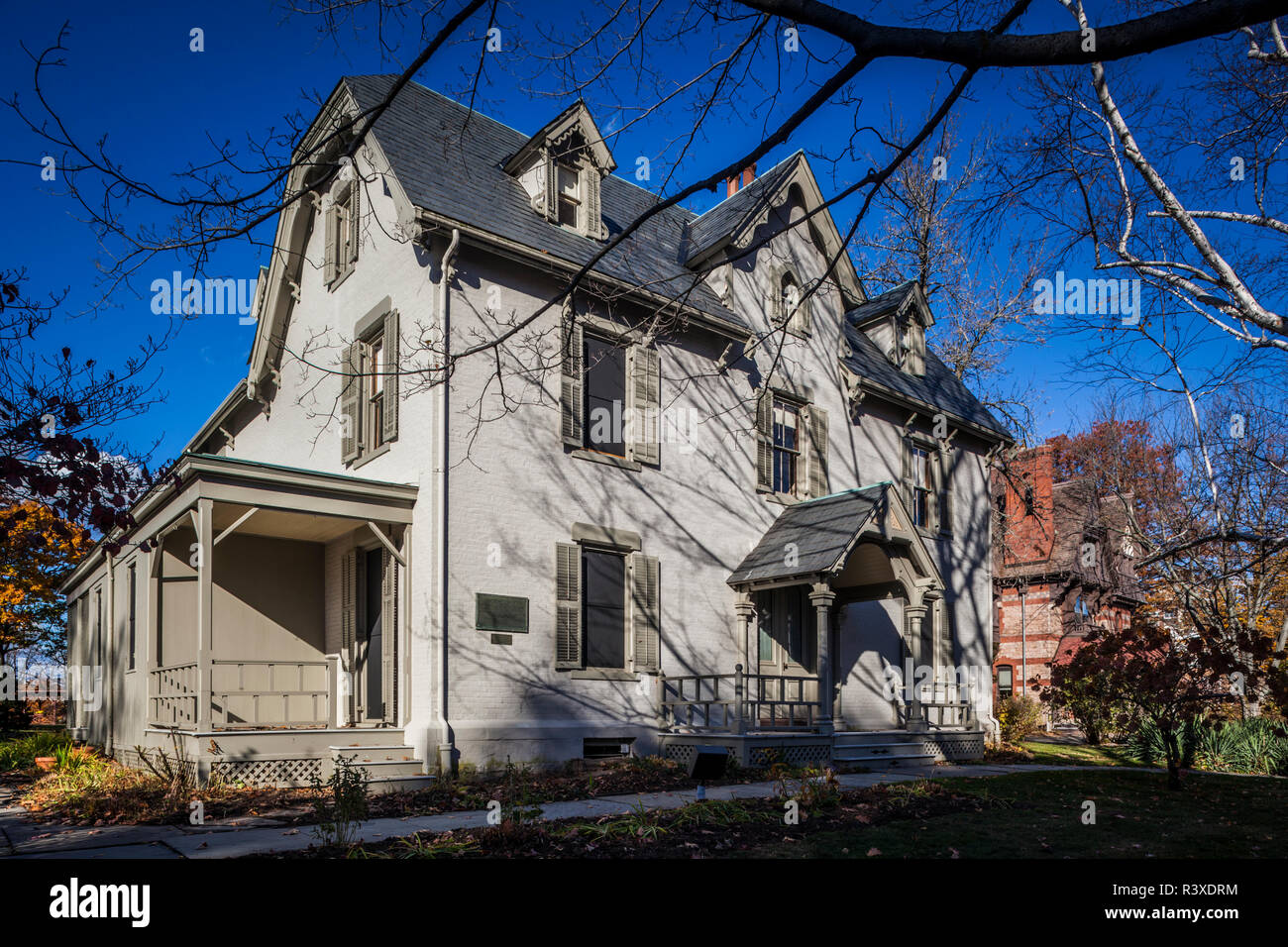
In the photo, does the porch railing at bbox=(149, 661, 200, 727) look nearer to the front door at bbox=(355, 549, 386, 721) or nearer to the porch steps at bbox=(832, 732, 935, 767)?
the front door at bbox=(355, 549, 386, 721)

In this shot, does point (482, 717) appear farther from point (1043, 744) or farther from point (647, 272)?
point (1043, 744)

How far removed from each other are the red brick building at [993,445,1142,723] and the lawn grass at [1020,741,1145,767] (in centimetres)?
1097

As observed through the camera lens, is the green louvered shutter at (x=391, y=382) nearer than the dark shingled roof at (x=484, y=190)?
No

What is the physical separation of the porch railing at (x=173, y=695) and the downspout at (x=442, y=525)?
295cm

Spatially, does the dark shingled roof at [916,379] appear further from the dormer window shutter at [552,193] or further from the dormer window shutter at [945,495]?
the dormer window shutter at [552,193]

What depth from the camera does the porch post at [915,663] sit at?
18.0 m

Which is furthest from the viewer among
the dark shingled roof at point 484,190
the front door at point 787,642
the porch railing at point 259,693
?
the front door at point 787,642

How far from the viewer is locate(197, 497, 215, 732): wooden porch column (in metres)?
11.9

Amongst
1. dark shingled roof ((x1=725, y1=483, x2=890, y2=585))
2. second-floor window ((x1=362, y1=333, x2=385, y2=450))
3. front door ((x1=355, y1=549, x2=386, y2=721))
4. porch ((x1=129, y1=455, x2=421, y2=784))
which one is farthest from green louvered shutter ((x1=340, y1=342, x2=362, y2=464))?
dark shingled roof ((x1=725, y1=483, x2=890, y2=585))

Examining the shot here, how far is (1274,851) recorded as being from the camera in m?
8.33

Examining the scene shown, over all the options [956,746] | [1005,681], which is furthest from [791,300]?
[1005,681]

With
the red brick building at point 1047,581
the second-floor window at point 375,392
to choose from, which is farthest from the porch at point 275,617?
the red brick building at point 1047,581

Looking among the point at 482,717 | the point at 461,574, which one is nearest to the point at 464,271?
the point at 461,574

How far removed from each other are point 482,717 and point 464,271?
20.1 ft
